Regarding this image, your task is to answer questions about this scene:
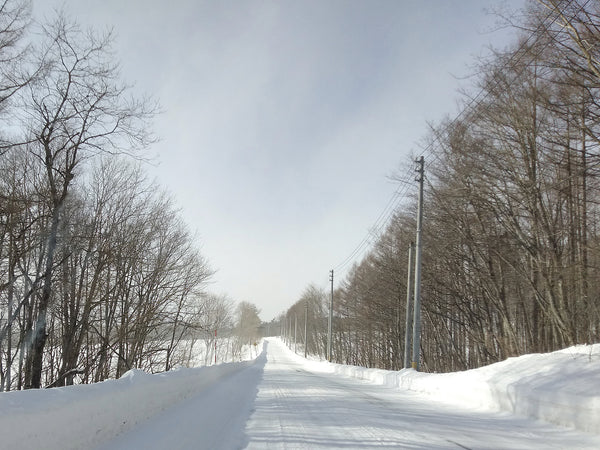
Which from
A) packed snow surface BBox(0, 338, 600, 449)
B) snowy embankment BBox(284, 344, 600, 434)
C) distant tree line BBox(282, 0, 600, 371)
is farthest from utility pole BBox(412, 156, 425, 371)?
packed snow surface BBox(0, 338, 600, 449)

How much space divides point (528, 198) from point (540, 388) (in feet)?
31.1

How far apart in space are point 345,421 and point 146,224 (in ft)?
47.7

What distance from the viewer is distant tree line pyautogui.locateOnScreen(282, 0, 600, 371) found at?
922cm

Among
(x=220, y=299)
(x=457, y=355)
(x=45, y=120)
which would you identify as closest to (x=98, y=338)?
(x=45, y=120)

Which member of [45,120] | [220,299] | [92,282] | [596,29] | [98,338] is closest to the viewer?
[596,29]

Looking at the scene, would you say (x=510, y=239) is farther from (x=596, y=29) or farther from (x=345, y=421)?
(x=345, y=421)

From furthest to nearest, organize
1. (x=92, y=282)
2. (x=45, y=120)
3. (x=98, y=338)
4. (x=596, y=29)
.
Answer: (x=98, y=338), (x=92, y=282), (x=45, y=120), (x=596, y=29)

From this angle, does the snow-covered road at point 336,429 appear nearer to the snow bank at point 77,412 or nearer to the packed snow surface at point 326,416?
the packed snow surface at point 326,416

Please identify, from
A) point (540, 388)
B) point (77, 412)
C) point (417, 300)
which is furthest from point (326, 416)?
point (417, 300)

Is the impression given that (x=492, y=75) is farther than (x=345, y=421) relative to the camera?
Yes

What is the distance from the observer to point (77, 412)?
15.7 feet

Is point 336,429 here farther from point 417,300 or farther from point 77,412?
point 417,300

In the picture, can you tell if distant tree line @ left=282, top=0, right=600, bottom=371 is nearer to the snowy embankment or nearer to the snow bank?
the snowy embankment

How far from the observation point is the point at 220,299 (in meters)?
57.6
